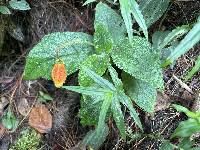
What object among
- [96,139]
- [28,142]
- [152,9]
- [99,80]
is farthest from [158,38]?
[28,142]

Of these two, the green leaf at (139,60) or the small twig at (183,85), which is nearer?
the green leaf at (139,60)

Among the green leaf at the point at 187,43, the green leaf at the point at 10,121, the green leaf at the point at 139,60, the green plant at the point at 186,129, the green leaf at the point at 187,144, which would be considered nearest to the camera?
the green leaf at the point at 187,43

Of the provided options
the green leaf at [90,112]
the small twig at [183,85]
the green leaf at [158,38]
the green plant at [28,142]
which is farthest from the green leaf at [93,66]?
the green plant at [28,142]

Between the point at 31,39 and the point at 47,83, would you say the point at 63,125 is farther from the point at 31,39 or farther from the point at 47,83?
the point at 31,39

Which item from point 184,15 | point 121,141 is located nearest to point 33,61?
point 121,141

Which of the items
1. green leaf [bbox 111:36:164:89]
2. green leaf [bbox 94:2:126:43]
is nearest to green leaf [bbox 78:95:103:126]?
green leaf [bbox 111:36:164:89]

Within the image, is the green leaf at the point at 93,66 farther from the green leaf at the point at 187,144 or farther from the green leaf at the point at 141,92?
the green leaf at the point at 187,144

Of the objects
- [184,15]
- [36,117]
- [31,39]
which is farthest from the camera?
[31,39]
